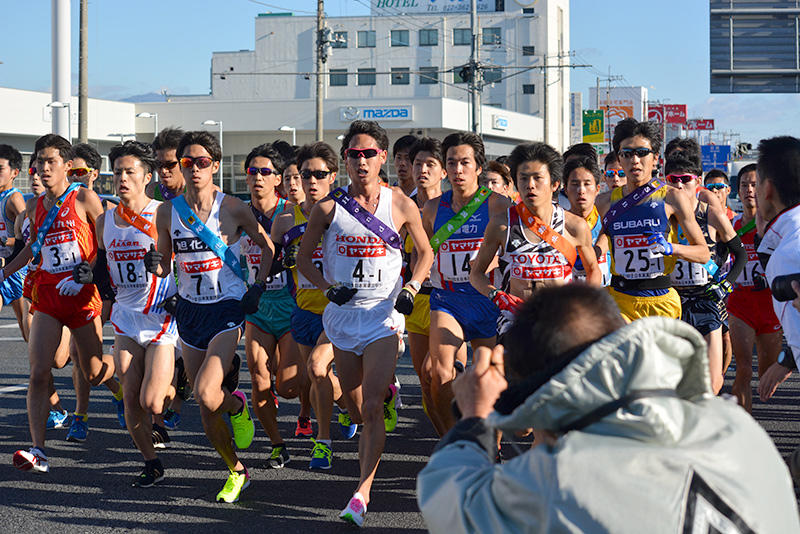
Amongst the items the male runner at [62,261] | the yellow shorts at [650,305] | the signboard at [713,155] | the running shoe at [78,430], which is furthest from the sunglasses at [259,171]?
the signboard at [713,155]

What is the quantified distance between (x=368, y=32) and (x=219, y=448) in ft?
250

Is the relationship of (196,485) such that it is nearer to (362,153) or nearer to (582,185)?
(362,153)

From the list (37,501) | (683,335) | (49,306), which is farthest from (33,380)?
(683,335)

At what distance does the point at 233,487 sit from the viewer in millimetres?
6113

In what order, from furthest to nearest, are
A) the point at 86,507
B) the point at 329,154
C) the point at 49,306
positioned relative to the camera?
1. the point at 329,154
2. the point at 49,306
3. the point at 86,507

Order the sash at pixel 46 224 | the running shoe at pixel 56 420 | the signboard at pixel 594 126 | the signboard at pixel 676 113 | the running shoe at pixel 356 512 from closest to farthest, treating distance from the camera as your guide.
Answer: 1. the running shoe at pixel 356 512
2. the sash at pixel 46 224
3. the running shoe at pixel 56 420
4. the signboard at pixel 594 126
5. the signboard at pixel 676 113

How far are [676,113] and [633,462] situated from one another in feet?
350

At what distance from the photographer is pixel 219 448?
20.0ft

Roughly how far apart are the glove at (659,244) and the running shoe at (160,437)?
404 cm

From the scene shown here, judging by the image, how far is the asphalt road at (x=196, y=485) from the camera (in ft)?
18.5

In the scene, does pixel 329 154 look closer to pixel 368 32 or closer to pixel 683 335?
pixel 683 335

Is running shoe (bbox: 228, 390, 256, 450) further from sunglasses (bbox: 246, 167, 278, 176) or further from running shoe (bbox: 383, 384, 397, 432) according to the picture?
sunglasses (bbox: 246, 167, 278, 176)

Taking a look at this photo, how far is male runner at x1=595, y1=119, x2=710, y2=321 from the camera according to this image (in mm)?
7133

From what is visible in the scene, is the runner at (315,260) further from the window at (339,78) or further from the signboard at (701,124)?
the signboard at (701,124)
